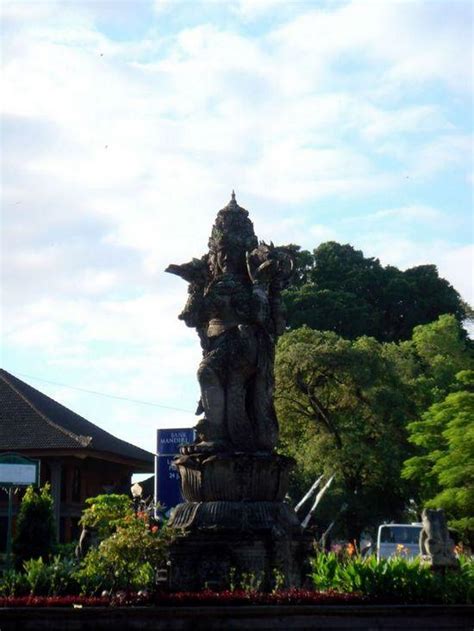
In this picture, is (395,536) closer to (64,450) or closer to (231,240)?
(64,450)

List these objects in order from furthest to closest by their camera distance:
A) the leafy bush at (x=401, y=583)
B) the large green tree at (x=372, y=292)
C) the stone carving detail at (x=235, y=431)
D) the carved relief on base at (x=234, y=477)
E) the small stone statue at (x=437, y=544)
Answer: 1. the large green tree at (x=372, y=292)
2. the small stone statue at (x=437, y=544)
3. the carved relief on base at (x=234, y=477)
4. the stone carving detail at (x=235, y=431)
5. the leafy bush at (x=401, y=583)

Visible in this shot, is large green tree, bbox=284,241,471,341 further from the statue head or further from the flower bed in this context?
the flower bed

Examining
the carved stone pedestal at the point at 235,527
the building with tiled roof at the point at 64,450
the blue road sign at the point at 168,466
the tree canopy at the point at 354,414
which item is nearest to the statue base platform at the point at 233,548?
the carved stone pedestal at the point at 235,527

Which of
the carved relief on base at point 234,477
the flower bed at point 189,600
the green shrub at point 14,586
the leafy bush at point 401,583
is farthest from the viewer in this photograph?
the carved relief on base at point 234,477

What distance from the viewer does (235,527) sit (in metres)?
12.3

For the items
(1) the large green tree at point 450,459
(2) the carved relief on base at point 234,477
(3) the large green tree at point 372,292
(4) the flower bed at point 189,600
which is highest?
(3) the large green tree at point 372,292

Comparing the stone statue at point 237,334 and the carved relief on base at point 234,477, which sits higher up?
the stone statue at point 237,334

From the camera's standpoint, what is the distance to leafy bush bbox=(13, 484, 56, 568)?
22.6 m

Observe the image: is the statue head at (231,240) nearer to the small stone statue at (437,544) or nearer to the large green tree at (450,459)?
the small stone statue at (437,544)

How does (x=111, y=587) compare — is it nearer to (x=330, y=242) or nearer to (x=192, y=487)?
(x=192, y=487)

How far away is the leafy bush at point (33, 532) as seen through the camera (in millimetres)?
22578

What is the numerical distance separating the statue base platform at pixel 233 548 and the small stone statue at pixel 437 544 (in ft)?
5.96

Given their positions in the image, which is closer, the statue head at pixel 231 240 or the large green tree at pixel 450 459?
the statue head at pixel 231 240

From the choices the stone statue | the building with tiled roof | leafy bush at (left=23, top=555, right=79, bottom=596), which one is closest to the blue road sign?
the stone statue
